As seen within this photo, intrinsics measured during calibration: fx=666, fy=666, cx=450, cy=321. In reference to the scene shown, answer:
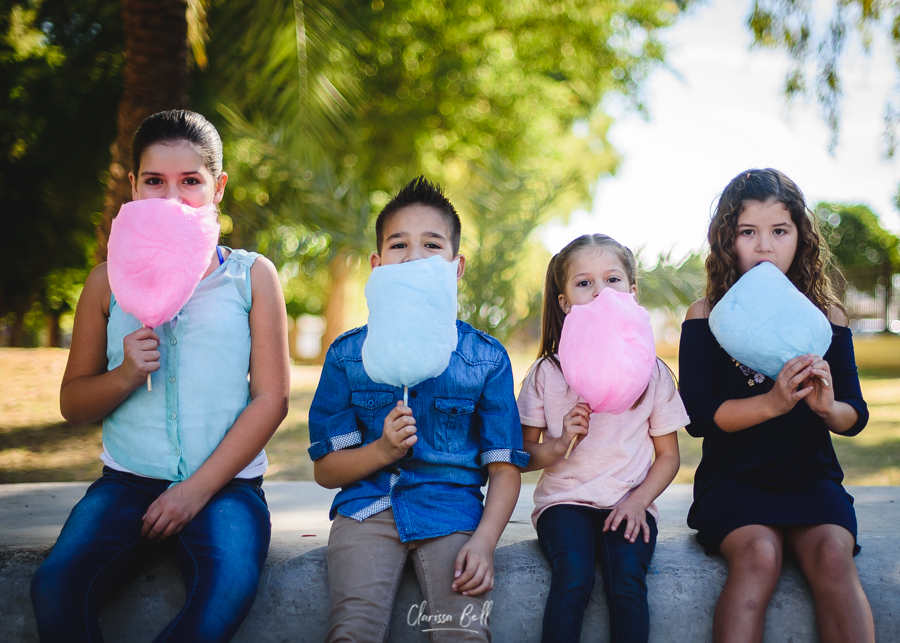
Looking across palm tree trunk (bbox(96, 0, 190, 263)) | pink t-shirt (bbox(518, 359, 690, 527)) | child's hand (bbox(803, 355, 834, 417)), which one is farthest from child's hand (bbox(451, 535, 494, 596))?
palm tree trunk (bbox(96, 0, 190, 263))

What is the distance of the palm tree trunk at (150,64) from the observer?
4926mm

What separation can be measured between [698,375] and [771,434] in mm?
275

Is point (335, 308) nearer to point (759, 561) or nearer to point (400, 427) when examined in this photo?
point (400, 427)

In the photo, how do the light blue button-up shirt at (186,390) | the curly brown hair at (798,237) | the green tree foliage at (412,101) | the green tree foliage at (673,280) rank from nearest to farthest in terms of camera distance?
the light blue button-up shirt at (186,390)
the curly brown hair at (798,237)
the green tree foliage at (673,280)
the green tree foliage at (412,101)

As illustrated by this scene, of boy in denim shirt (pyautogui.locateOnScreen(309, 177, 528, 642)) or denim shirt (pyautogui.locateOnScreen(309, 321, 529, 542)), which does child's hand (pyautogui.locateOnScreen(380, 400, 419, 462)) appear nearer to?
boy in denim shirt (pyautogui.locateOnScreen(309, 177, 528, 642))

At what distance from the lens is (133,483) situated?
73.6 inches

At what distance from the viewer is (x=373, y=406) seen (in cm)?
193

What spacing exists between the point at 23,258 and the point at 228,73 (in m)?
6.16

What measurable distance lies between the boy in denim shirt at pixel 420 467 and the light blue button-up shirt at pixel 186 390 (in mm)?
270

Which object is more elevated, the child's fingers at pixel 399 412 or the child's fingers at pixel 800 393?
the child's fingers at pixel 399 412

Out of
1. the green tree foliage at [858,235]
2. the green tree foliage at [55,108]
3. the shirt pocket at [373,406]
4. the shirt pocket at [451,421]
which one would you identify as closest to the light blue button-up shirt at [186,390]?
the shirt pocket at [373,406]

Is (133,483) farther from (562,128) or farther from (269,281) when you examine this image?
(562,128)

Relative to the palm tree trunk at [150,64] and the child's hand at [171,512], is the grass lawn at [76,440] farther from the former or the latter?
the child's hand at [171,512]

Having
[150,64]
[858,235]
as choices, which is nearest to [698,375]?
[150,64]
